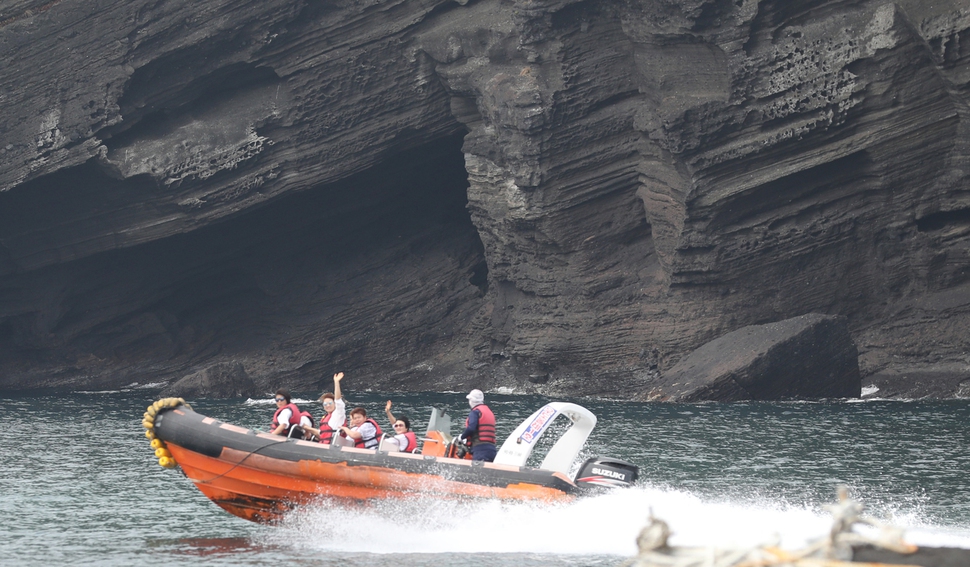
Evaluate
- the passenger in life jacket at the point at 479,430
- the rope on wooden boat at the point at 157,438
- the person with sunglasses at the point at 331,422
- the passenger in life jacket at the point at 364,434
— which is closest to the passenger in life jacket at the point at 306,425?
the person with sunglasses at the point at 331,422

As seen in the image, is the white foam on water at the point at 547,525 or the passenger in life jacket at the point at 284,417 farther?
the passenger in life jacket at the point at 284,417

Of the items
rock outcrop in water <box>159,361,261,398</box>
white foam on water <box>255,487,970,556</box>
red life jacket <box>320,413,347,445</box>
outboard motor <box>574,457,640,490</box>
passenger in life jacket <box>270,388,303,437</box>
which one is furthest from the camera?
rock outcrop in water <box>159,361,261,398</box>

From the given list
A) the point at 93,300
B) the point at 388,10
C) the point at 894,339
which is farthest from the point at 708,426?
the point at 93,300

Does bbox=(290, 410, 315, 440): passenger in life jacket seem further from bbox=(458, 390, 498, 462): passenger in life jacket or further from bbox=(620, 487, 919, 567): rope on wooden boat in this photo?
bbox=(620, 487, 919, 567): rope on wooden boat

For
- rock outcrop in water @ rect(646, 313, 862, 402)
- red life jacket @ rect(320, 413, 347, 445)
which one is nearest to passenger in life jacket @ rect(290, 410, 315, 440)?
red life jacket @ rect(320, 413, 347, 445)

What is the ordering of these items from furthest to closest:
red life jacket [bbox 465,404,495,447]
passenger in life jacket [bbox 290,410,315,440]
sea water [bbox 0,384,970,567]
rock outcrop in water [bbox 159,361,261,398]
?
rock outcrop in water [bbox 159,361,261,398] < passenger in life jacket [bbox 290,410,315,440] < red life jacket [bbox 465,404,495,447] < sea water [bbox 0,384,970,567]

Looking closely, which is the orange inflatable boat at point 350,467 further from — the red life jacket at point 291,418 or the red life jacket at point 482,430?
the red life jacket at point 291,418

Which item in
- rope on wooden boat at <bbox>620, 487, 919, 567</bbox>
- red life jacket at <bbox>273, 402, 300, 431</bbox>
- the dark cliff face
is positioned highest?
the dark cliff face

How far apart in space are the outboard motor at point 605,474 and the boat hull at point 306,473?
29 cm

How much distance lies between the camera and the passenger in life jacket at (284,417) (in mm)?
14055

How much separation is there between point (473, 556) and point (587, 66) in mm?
25232

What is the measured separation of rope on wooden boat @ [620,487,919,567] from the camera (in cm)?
565

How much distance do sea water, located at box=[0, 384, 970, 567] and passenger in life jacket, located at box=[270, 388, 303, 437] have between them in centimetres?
114

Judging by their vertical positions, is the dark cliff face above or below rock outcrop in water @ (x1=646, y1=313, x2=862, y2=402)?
above
